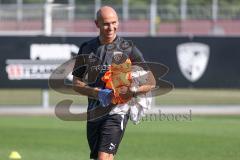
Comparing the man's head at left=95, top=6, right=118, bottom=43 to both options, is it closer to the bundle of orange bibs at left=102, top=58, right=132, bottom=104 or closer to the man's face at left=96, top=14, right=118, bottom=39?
the man's face at left=96, top=14, right=118, bottom=39

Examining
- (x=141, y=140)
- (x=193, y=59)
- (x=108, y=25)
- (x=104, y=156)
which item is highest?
(x=108, y=25)

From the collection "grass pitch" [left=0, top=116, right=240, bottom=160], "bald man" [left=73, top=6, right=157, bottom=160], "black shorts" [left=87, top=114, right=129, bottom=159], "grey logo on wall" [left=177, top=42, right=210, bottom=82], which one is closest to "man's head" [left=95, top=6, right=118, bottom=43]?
"bald man" [left=73, top=6, right=157, bottom=160]

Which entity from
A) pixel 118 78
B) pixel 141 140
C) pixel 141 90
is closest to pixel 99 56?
pixel 118 78

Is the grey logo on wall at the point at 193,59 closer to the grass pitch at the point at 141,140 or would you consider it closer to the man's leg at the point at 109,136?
the grass pitch at the point at 141,140

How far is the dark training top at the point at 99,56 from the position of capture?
25.8ft

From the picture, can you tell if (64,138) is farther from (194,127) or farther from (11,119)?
(11,119)

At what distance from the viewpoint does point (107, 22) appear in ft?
25.1

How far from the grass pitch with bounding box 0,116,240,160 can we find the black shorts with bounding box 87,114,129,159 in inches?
173

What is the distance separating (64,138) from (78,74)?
7545mm

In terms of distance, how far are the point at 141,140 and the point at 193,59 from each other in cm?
910

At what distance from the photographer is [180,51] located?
23.9 metres

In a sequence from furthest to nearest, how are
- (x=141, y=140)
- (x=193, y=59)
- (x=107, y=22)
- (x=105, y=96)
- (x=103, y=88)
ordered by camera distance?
1. (x=193, y=59)
2. (x=141, y=140)
3. (x=103, y=88)
4. (x=105, y=96)
5. (x=107, y=22)

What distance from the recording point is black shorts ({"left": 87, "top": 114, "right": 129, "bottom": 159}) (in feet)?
25.7

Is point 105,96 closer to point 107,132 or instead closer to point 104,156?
point 107,132
